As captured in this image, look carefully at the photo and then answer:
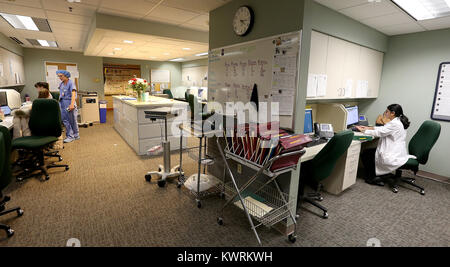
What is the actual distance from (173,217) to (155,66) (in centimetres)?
968

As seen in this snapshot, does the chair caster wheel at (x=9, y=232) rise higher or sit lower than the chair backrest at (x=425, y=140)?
lower

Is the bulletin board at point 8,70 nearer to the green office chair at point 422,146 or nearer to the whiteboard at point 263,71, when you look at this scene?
the whiteboard at point 263,71

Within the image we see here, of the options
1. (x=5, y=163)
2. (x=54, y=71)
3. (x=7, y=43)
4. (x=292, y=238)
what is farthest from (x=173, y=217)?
(x=54, y=71)

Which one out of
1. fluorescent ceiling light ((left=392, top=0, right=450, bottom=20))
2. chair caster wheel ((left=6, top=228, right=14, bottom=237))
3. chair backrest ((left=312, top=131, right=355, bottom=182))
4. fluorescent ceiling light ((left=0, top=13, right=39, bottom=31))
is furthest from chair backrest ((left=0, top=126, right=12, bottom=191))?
fluorescent ceiling light ((left=392, top=0, right=450, bottom=20))

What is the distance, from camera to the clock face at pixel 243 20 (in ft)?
8.09

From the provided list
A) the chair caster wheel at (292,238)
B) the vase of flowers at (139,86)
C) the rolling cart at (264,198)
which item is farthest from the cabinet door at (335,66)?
the vase of flowers at (139,86)

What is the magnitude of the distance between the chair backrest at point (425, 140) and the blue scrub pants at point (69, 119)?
653 centimetres

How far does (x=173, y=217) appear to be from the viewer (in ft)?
7.93

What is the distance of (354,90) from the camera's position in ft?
11.2

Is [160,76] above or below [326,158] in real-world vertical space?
above

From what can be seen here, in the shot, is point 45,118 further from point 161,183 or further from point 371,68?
point 371,68

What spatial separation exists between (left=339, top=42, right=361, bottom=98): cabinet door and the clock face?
1.45m
